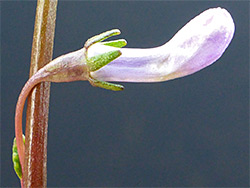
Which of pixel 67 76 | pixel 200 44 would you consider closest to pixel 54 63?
pixel 67 76

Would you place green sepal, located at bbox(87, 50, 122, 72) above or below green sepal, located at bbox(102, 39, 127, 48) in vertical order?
below

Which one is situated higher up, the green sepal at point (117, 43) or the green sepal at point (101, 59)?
the green sepal at point (117, 43)
